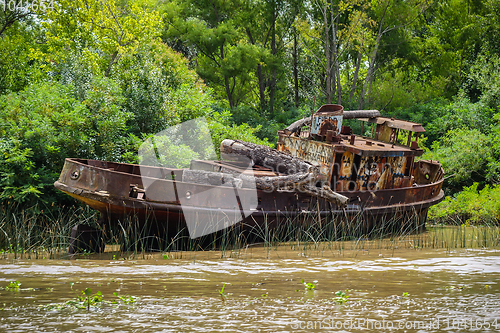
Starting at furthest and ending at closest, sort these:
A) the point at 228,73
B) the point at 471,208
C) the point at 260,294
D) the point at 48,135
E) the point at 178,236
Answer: the point at 228,73 → the point at 471,208 → the point at 48,135 → the point at 178,236 → the point at 260,294

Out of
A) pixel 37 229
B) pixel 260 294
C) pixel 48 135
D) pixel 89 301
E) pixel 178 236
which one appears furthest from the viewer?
pixel 48 135

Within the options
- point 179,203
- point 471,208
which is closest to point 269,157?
point 179,203

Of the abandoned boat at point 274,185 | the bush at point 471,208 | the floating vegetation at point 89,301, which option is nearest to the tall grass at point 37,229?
the abandoned boat at point 274,185

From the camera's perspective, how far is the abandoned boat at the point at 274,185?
7992 millimetres

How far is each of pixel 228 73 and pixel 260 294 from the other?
18705 millimetres

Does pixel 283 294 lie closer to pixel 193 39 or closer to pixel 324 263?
pixel 324 263

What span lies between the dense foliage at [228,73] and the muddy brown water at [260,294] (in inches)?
171

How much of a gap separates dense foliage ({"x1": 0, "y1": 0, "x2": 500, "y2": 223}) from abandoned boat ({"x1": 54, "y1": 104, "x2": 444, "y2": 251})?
1862 mm

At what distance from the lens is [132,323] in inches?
151

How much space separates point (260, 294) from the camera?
4801 mm

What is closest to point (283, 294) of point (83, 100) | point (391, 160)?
point (391, 160)

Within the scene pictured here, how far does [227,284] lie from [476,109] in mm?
18251

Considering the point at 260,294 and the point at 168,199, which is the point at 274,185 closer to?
the point at 168,199

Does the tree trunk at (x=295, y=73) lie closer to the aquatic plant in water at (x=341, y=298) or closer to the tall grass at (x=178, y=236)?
the tall grass at (x=178, y=236)
